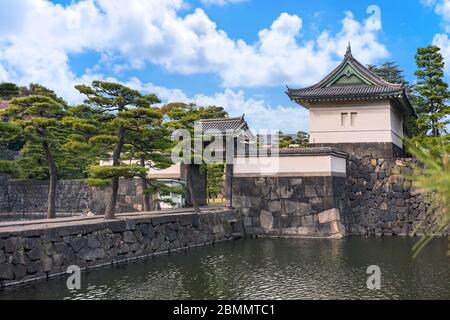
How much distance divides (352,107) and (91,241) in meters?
12.3

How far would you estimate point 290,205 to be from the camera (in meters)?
17.1

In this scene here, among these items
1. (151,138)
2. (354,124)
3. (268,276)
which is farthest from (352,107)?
(268,276)

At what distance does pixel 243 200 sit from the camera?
17875 millimetres

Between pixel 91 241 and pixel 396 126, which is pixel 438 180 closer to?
pixel 91 241

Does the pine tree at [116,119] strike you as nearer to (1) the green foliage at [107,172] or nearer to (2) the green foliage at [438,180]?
(1) the green foliage at [107,172]

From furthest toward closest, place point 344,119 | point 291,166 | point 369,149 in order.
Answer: point 344,119 → point 369,149 → point 291,166

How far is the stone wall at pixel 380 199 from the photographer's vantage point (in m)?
17.4

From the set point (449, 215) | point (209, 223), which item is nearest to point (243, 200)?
point (209, 223)

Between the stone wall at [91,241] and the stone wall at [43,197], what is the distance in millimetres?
11439

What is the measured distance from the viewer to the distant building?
59.0ft

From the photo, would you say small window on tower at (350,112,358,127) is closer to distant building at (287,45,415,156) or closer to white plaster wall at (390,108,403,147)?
Answer: distant building at (287,45,415,156)

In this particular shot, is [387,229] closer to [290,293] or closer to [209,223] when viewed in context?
[209,223]

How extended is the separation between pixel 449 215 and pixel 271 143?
2561 cm
